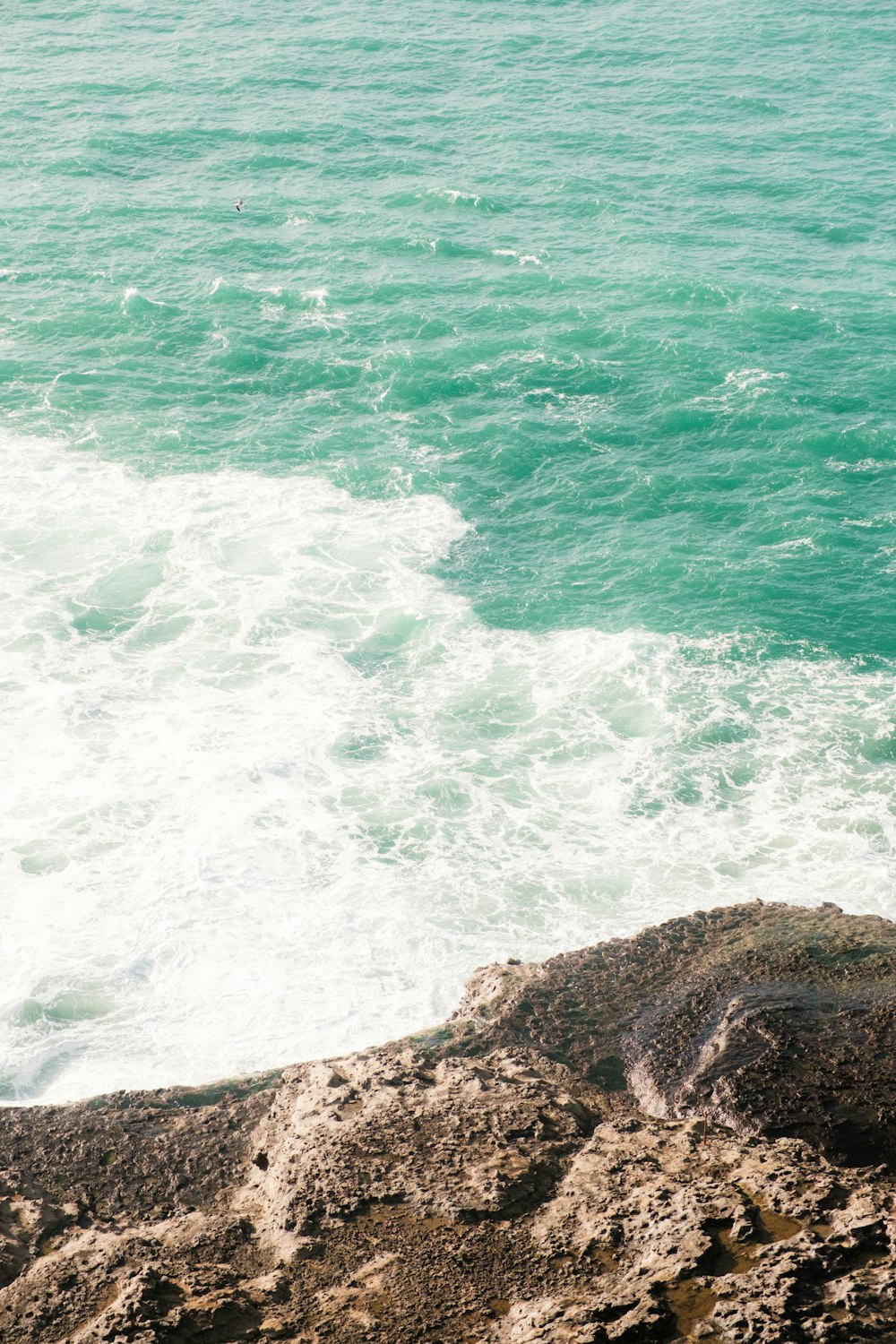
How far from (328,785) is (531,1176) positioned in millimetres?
25802

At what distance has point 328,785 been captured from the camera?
175 feet

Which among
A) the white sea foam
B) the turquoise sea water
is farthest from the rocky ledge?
the turquoise sea water

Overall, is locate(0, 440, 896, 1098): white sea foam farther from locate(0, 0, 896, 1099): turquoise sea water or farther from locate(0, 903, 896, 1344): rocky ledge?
locate(0, 903, 896, 1344): rocky ledge

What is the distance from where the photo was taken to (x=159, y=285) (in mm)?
90375

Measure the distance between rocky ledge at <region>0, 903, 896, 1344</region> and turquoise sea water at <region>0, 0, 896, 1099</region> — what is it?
22.1 ft

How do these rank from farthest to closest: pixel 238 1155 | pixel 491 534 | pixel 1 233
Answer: pixel 1 233 → pixel 491 534 → pixel 238 1155

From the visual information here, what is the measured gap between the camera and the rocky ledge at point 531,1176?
25641 mm

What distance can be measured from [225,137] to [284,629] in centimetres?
6677

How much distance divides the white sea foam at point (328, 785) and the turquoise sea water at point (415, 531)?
0.65 ft

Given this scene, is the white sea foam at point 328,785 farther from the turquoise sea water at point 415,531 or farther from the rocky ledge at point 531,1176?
the rocky ledge at point 531,1176

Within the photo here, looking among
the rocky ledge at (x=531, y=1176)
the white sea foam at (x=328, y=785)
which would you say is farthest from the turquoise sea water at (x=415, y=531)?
the rocky ledge at (x=531, y=1176)

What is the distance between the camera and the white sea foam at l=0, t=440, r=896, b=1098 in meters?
44.0

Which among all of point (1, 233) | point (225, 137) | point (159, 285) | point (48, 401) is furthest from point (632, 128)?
point (48, 401)

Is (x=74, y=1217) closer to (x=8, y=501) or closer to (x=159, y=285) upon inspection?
(x=8, y=501)
